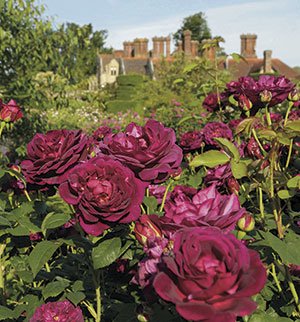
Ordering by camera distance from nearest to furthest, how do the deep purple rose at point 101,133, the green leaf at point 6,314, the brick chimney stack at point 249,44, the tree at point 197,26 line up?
the green leaf at point 6,314 < the deep purple rose at point 101,133 < the brick chimney stack at point 249,44 < the tree at point 197,26

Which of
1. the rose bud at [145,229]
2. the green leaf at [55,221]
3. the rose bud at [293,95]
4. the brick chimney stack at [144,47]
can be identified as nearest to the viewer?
the rose bud at [145,229]

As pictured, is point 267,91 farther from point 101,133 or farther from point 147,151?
point 147,151

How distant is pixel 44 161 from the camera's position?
106 cm

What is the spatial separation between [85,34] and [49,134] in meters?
3.98

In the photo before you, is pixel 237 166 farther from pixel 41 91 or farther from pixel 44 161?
pixel 41 91

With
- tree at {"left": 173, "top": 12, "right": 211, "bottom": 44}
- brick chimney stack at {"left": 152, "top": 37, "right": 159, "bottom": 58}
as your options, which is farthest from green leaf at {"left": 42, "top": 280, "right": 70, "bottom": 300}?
tree at {"left": 173, "top": 12, "right": 211, "bottom": 44}

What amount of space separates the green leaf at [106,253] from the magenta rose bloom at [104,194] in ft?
0.29

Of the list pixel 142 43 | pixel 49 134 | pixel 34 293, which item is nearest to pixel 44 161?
pixel 49 134

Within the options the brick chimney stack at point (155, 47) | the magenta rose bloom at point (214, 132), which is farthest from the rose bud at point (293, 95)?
the brick chimney stack at point (155, 47)

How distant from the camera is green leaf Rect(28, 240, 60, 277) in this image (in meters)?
1.02

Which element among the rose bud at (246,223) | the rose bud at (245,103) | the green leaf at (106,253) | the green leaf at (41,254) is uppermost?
the rose bud at (245,103)

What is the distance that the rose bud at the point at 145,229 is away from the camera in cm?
87

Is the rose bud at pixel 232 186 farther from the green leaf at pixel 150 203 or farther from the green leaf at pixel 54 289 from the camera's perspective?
the green leaf at pixel 54 289

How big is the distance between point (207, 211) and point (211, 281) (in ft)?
0.69
